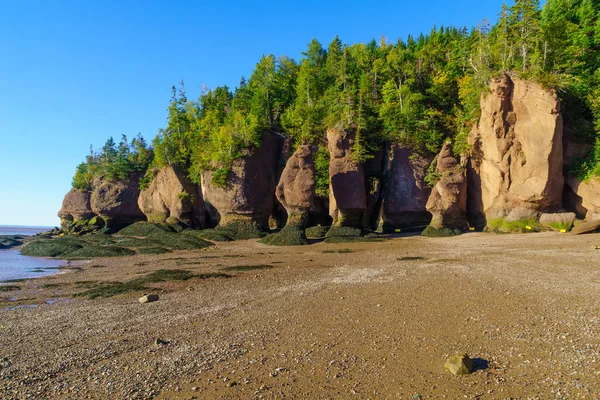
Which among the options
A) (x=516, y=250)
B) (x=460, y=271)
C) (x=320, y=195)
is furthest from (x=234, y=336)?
(x=320, y=195)

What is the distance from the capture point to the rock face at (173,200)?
47.0 m

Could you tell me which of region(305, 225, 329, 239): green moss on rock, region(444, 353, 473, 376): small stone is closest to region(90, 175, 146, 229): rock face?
region(305, 225, 329, 239): green moss on rock

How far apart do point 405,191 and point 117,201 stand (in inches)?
1681

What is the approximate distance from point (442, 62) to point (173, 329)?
146 ft

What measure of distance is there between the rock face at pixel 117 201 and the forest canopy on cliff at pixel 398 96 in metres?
2.15

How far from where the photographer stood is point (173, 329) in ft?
26.6

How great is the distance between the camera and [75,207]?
2264 inches

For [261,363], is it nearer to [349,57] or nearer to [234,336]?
[234,336]

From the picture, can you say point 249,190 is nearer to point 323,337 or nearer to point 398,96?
point 398,96

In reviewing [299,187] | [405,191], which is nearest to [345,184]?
[299,187]

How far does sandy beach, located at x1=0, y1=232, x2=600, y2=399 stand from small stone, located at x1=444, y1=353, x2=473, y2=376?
0.10 m

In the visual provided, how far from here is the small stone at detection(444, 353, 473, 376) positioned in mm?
5205

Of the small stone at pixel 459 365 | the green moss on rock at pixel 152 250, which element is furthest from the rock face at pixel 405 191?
the small stone at pixel 459 365

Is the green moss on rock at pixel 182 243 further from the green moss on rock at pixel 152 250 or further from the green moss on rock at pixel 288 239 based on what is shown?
the green moss on rock at pixel 288 239
